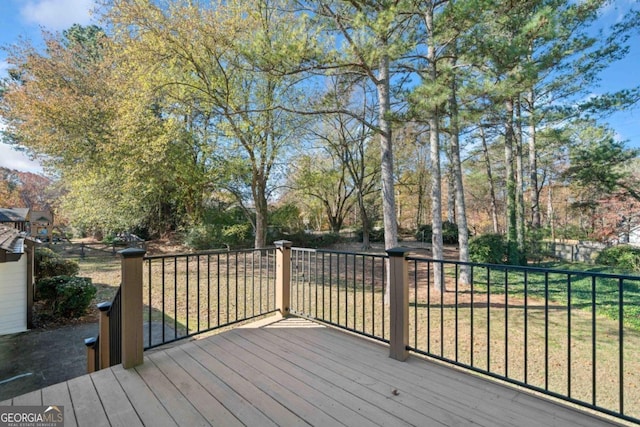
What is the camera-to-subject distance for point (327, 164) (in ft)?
47.9

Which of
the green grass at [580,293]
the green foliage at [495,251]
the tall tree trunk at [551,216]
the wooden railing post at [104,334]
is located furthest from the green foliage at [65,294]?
the tall tree trunk at [551,216]

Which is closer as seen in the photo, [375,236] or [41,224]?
[41,224]

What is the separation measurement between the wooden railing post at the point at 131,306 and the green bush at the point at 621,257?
11844 mm

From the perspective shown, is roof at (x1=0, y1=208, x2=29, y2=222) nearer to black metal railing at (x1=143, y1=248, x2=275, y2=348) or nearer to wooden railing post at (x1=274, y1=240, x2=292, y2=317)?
black metal railing at (x1=143, y1=248, x2=275, y2=348)

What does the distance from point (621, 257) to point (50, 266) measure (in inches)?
594

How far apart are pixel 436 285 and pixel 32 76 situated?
15493 millimetres

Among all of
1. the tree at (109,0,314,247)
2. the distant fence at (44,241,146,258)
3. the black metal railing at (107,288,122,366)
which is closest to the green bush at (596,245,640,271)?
the tree at (109,0,314,247)

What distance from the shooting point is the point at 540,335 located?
4723 mm

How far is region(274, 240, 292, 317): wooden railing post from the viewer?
3365mm

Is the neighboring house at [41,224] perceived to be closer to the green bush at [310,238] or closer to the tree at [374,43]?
the green bush at [310,238]

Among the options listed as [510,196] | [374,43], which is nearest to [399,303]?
[374,43]

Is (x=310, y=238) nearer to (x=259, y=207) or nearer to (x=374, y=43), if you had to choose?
(x=259, y=207)

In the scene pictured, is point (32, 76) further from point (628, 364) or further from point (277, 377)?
point (628, 364)

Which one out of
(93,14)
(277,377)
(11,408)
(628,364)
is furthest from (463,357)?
(93,14)
